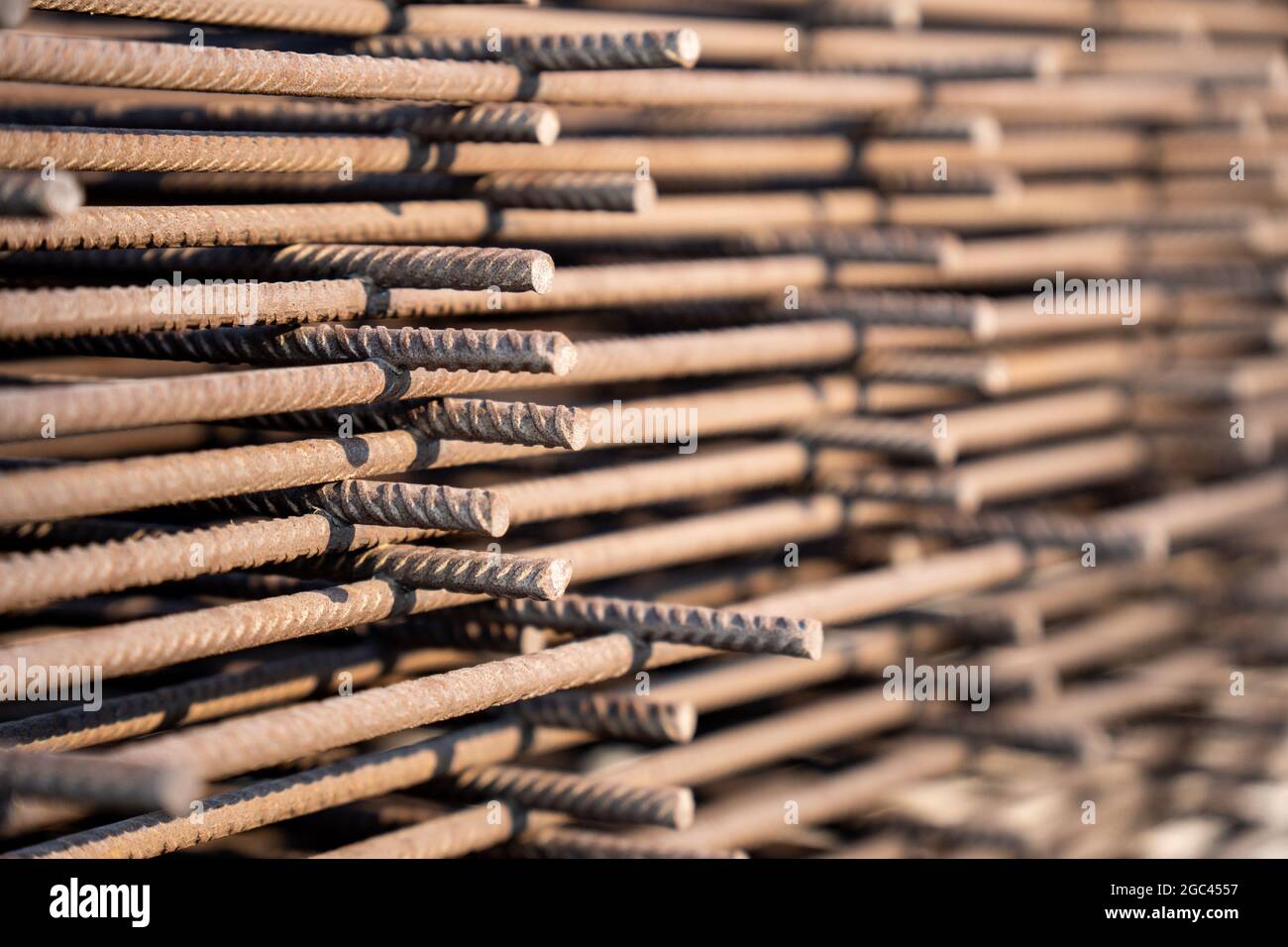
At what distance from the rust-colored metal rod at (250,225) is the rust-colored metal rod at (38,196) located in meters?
0.22

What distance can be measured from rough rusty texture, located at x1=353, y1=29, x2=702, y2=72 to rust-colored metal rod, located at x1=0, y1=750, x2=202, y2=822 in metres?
1.18

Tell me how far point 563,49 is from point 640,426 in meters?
0.68

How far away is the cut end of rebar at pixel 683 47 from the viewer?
2295mm

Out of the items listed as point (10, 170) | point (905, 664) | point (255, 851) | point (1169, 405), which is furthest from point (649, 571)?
point (10, 170)

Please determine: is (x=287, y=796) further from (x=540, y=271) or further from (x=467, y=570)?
(x=540, y=271)

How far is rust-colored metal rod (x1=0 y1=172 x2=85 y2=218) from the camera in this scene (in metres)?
1.67

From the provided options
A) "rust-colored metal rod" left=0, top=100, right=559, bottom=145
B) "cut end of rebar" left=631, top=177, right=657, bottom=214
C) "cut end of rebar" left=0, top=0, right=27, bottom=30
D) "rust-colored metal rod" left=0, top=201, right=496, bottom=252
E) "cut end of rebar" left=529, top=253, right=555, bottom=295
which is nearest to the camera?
"cut end of rebar" left=0, top=0, right=27, bottom=30

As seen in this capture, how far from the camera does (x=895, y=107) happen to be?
337 cm

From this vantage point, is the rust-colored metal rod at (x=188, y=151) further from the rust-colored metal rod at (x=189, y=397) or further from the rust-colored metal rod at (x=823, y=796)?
the rust-colored metal rod at (x=823, y=796)

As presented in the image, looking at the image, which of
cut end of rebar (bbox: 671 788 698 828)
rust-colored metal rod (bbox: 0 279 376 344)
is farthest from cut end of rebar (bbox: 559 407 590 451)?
cut end of rebar (bbox: 671 788 698 828)

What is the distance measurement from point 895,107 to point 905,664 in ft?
3.87

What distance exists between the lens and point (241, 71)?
79.8 inches

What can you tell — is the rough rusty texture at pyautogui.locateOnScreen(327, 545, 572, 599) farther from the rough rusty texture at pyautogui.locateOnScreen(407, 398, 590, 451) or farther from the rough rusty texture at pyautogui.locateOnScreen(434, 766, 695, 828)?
the rough rusty texture at pyautogui.locateOnScreen(434, 766, 695, 828)
